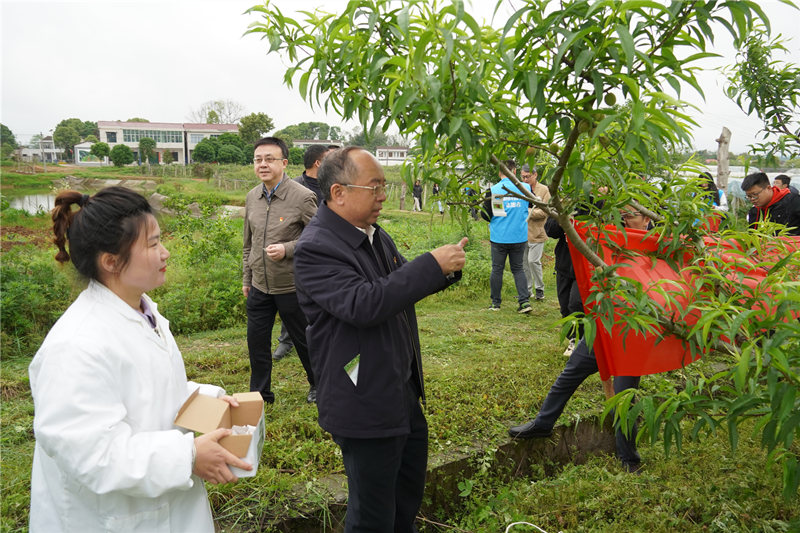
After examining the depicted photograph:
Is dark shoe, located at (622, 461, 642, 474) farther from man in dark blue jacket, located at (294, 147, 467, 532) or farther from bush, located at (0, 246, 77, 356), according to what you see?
bush, located at (0, 246, 77, 356)

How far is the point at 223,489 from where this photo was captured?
111 inches

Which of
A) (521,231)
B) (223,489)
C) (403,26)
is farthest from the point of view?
(521,231)

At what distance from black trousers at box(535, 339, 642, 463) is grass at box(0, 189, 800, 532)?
150 mm

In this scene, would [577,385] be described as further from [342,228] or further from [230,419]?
[230,419]

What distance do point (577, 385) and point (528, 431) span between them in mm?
458

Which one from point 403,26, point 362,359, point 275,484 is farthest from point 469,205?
point 275,484

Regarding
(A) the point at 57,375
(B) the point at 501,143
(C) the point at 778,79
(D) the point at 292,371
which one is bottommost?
(D) the point at 292,371

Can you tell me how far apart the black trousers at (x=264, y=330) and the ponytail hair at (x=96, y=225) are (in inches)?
90.0

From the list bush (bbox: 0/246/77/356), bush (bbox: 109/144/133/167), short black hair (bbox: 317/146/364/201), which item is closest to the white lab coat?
short black hair (bbox: 317/146/364/201)

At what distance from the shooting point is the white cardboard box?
5.33ft

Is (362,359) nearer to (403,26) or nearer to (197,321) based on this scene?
(403,26)

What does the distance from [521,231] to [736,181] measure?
43.6 ft

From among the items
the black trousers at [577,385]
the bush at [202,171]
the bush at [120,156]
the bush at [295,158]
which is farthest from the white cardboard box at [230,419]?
the bush at [120,156]

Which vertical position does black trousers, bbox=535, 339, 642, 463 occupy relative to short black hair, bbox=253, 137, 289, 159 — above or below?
below
